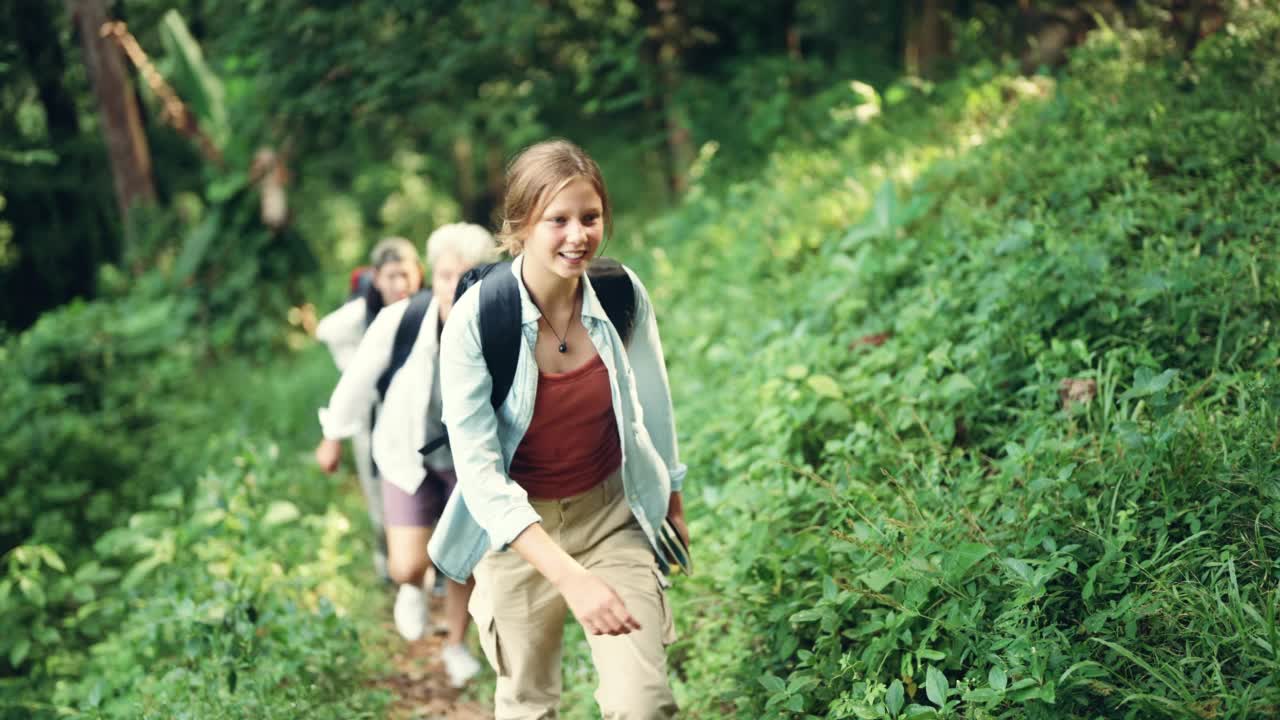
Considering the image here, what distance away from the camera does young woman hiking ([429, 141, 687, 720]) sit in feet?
9.40

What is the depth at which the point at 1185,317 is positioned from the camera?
458 centimetres

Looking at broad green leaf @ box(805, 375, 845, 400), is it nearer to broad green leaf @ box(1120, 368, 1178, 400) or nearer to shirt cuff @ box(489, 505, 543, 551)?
broad green leaf @ box(1120, 368, 1178, 400)

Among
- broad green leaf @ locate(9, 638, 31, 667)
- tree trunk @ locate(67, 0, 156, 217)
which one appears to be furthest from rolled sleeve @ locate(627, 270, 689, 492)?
tree trunk @ locate(67, 0, 156, 217)

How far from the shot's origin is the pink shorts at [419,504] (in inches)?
195

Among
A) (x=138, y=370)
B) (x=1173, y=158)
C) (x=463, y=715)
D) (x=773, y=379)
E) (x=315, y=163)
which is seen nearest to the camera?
(x=463, y=715)

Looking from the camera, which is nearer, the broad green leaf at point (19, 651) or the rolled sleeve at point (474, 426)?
the rolled sleeve at point (474, 426)

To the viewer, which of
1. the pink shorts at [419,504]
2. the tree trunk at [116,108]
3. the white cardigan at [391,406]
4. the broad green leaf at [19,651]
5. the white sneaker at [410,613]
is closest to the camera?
the white cardigan at [391,406]

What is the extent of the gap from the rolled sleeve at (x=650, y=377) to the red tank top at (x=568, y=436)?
158mm

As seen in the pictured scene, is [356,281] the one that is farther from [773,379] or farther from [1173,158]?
[1173,158]

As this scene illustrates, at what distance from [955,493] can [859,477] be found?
542 millimetres

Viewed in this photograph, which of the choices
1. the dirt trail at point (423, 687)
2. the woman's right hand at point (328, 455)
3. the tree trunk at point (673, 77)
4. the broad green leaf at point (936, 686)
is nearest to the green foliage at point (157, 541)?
the dirt trail at point (423, 687)

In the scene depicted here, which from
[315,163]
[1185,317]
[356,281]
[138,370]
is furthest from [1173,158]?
[315,163]

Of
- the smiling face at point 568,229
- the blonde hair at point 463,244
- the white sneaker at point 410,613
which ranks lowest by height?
the white sneaker at point 410,613

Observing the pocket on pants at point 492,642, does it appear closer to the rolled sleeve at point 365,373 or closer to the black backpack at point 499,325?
the black backpack at point 499,325
